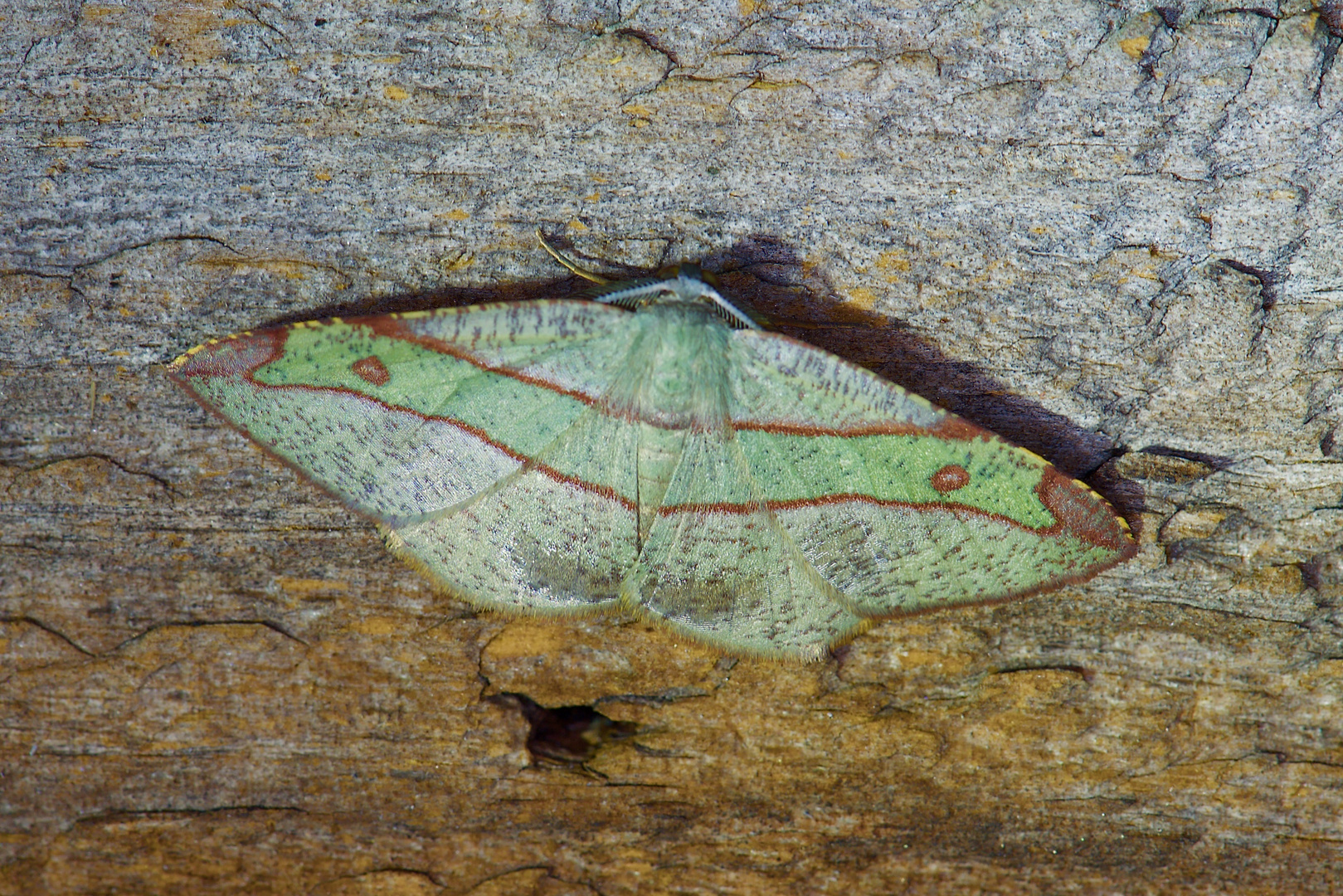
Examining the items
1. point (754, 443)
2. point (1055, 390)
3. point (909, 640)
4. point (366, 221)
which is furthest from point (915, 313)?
point (366, 221)

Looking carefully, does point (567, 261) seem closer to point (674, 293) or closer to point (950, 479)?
point (674, 293)

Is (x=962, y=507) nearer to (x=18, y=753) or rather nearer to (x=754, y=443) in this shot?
(x=754, y=443)

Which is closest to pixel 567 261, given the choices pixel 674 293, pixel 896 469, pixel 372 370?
pixel 674 293

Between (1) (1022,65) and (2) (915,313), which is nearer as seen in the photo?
(1) (1022,65)

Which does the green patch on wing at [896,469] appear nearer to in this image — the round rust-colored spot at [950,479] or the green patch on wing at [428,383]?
the round rust-colored spot at [950,479]

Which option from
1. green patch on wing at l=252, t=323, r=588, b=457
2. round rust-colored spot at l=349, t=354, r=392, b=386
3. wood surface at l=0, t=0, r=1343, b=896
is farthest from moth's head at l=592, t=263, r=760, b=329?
round rust-colored spot at l=349, t=354, r=392, b=386

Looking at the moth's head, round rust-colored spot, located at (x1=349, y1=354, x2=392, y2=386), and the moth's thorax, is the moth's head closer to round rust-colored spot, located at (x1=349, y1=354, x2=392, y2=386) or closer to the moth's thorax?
the moth's thorax
